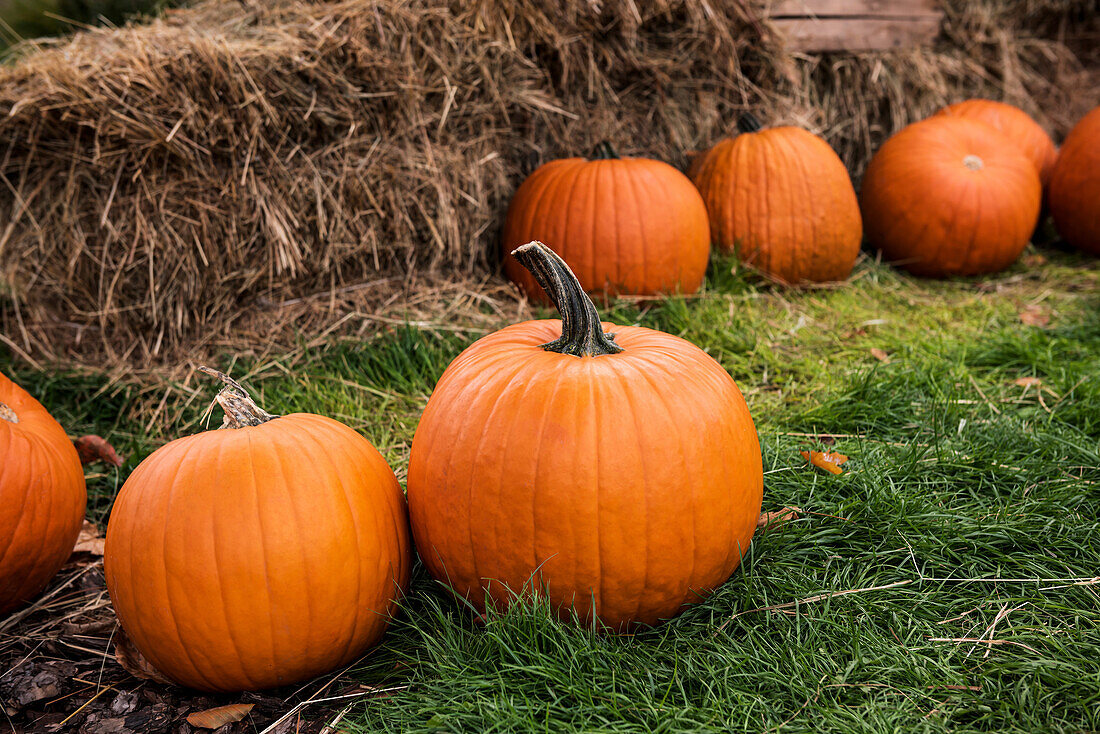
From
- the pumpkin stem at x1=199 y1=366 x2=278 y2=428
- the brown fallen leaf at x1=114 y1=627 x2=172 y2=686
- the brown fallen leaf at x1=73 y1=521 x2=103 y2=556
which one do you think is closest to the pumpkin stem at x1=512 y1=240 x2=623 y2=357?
the pumpkin stem at x1=199 y1=366 x2=278 y2=428

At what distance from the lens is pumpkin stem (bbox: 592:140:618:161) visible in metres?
3.64

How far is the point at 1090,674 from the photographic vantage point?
146cm

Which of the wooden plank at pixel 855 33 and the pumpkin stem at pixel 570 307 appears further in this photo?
the wooden plank at pixel 855 33

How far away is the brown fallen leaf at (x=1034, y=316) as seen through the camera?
3.61m

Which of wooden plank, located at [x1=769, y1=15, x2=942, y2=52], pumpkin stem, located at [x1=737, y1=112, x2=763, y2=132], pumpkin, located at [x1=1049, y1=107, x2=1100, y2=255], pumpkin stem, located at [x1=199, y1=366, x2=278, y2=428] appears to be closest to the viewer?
pumpkin stem, located at [x1=199, y1=366, x2=278, y2=428]

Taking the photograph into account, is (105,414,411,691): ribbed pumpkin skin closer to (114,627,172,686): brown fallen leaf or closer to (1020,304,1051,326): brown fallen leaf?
(114,627,172,686): brown fallen leaf

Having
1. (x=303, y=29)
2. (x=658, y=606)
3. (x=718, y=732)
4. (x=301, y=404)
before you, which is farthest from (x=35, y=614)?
(x=303, y=29)

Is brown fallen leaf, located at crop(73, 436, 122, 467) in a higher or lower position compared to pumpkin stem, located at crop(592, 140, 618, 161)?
lower

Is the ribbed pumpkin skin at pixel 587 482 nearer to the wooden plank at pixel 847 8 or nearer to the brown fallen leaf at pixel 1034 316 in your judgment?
the brown fallen leaf at pixel 1034 316

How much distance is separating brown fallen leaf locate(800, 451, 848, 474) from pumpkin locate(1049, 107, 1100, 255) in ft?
10.9

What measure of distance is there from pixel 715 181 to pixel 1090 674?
2.94 meters

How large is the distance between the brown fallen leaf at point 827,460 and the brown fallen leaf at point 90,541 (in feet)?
6.87

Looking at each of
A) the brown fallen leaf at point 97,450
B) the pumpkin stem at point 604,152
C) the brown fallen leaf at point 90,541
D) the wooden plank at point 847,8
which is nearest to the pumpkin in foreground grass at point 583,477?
the brown fallen leaf at point 90,541

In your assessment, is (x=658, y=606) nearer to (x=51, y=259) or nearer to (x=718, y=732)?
(x=718, y=732)
